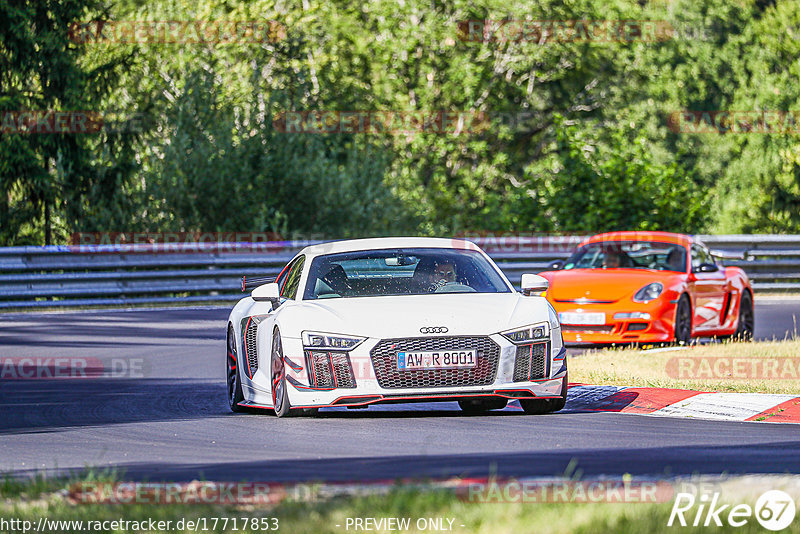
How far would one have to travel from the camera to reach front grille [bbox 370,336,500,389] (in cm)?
951

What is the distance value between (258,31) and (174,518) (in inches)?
1431

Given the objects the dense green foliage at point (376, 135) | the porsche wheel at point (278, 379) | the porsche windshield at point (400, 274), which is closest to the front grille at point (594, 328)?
the porsche windshield at point (400, 274)

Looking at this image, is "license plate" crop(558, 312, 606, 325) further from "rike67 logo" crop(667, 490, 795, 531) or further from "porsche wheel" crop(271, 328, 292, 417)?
"rike67 logo" crop(667, 490, 795, 531)

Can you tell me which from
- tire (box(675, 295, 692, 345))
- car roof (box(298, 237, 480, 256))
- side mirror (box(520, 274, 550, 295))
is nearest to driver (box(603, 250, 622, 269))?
tire (box(675, 295, 692, 345))

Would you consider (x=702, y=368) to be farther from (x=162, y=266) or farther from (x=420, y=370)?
(x=162, y=266)

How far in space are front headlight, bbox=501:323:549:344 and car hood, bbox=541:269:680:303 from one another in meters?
6.76

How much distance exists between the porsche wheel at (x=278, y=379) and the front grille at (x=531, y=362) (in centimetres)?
165

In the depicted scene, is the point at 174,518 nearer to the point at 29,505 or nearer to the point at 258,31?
the point at 29,505

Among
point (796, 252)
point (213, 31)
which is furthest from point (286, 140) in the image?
point (796, 252)

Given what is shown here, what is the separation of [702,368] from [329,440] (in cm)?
602

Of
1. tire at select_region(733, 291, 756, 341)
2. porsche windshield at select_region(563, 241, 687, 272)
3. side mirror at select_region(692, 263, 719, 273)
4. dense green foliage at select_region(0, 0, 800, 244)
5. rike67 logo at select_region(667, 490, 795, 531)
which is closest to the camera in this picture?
rike67 logo at select_region(667, 490, 795, 531)

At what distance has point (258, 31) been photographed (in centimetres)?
4078

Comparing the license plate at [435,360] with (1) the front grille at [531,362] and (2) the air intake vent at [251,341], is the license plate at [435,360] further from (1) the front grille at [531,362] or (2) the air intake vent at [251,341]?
(2) the air intake vent at [251,341]

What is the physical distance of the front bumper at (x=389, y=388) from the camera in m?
9.52
